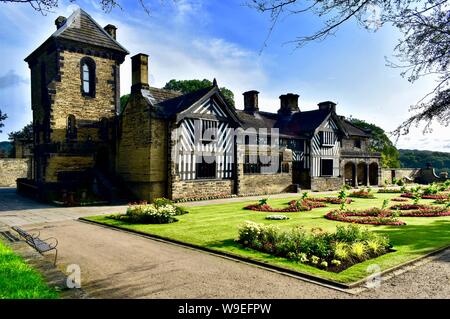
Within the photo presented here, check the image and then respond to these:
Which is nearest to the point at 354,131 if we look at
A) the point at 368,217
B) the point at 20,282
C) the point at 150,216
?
the point at 368,217

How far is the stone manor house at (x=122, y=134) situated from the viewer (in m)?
20.9

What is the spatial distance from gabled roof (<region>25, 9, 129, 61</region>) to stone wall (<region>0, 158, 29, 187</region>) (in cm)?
1567

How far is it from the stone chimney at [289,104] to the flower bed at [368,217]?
24.0m

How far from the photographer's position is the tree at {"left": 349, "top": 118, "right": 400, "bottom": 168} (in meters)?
54.4

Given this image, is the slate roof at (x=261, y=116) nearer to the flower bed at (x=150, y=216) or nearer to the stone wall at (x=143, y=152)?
the stone wall at (x=143, y=152)

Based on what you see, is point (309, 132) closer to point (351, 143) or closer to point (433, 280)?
point (351, 143)

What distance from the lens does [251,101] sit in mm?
34719

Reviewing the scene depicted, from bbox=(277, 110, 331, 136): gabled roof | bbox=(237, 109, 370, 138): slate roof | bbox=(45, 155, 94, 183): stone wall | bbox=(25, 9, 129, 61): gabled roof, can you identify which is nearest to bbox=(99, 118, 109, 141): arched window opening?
bbox=(45, 155, 94, 183): stone wall

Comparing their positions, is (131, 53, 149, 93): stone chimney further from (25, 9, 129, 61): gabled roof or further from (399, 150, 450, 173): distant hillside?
(399, 150, 450, 173): distant hillside

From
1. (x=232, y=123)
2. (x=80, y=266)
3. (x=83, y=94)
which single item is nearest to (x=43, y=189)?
(x=83, y=94)

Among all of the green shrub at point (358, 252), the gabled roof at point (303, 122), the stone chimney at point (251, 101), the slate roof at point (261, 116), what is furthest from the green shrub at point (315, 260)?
the stone chimney at point (251, 101)

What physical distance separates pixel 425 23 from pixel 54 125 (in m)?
22.4
